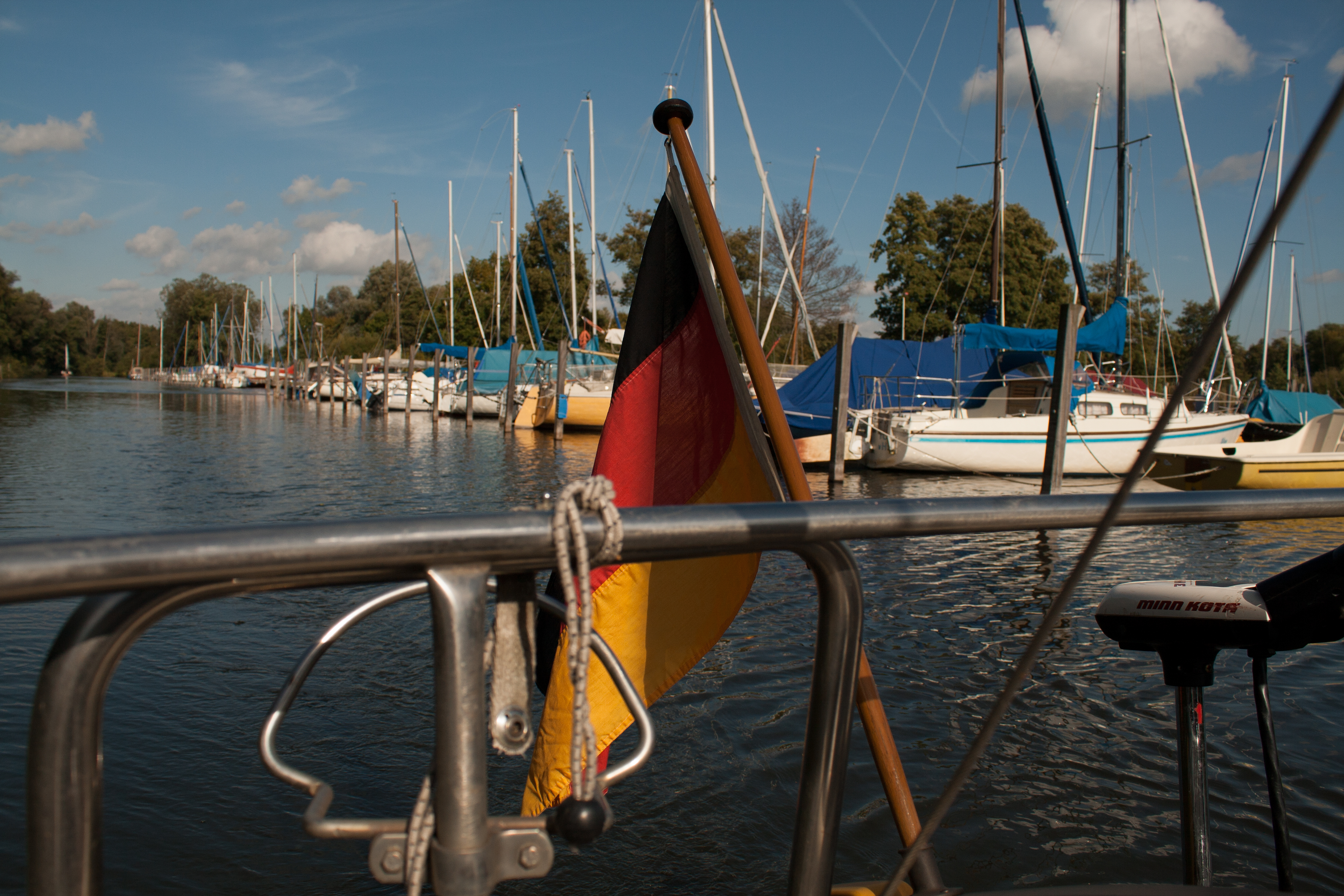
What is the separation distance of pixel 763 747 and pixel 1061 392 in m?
9.01

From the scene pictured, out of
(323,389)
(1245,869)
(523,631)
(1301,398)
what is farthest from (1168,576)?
(323,389)

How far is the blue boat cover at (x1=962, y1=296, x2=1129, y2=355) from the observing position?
55.0 feet

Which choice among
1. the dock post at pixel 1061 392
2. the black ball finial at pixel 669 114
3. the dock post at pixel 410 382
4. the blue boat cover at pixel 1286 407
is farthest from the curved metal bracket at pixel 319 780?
the dock post at pixel 410 382

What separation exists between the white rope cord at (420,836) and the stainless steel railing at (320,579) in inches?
0.5

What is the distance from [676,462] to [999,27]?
23123mm

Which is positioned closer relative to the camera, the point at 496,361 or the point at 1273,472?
the point at 1273,472

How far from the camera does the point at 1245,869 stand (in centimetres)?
354

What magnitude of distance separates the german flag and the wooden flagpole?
66mm

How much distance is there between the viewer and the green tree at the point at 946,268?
41219 millimetres

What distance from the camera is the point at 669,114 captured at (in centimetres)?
241

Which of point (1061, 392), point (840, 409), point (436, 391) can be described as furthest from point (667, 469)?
point (436, 391)

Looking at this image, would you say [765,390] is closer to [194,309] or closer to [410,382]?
[410,382]

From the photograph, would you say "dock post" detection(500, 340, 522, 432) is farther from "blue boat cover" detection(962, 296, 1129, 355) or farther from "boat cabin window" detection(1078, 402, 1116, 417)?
"boat cabin window" detection(1078, 402, 1116, 417)

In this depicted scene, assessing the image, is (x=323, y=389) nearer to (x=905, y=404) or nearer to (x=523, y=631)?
(x=905, y=404)
